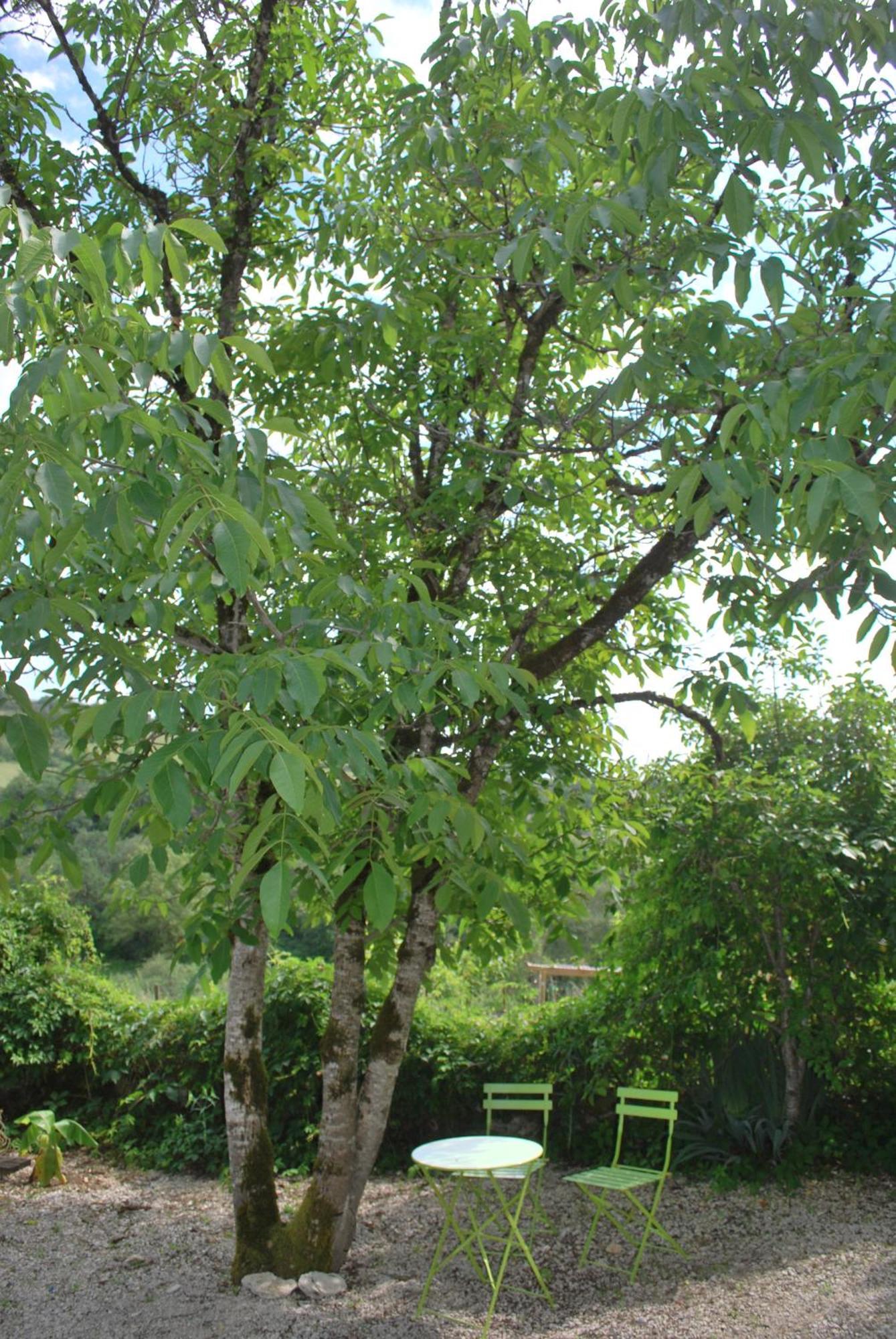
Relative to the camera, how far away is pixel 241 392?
536 centimetres

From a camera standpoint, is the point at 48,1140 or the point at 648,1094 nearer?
the point at 648,1094

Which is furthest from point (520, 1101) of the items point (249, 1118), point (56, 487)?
point (56, 487)

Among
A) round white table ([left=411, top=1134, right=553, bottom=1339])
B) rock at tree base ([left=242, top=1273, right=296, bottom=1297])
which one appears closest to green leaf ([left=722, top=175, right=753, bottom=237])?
round white table ([left=411, top=1134, right=553, bottom=1339])

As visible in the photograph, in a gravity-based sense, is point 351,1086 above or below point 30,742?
below

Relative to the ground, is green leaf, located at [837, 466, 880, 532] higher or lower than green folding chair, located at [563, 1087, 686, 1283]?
higher

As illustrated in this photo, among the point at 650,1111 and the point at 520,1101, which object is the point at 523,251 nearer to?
the point at 650,1111

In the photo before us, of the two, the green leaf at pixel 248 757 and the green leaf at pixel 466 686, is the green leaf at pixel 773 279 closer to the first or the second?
the green leaf at pixel 466 686

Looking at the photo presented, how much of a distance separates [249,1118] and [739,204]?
4.12 meters

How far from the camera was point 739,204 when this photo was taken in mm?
2762

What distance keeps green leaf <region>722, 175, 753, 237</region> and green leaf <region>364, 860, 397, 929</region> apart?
1874 mm

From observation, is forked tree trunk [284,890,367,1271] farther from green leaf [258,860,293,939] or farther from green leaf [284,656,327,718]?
green leaf [258,860,293,939]

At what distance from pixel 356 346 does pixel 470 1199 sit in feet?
14.7

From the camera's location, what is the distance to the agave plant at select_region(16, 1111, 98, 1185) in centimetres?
627

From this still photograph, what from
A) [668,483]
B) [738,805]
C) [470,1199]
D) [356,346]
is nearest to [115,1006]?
[470,1199]
